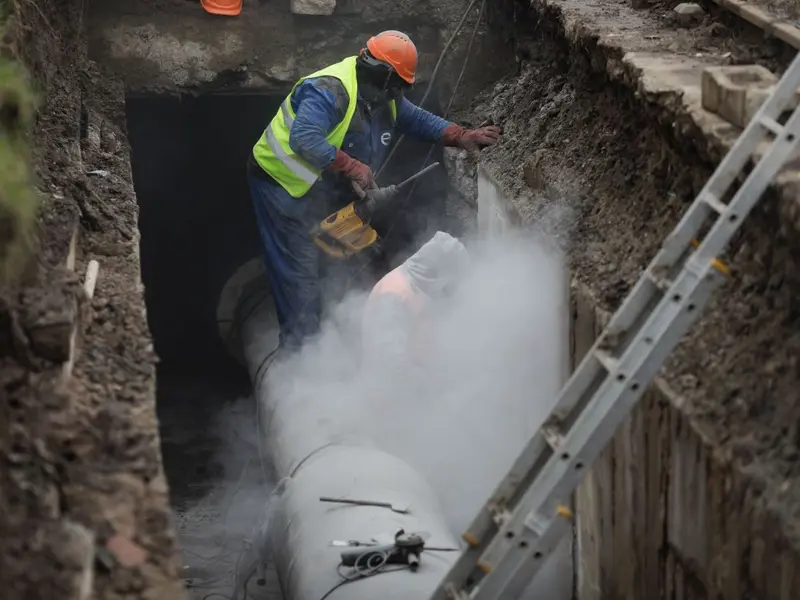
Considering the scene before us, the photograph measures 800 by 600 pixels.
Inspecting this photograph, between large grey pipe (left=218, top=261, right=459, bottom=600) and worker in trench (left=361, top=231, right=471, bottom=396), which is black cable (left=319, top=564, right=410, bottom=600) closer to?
large grey pipe (left=218, top=261, right=459, bottom=600)

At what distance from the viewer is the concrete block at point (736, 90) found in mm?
4453

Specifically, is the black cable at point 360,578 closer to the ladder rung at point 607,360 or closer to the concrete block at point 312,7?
the ladder rung at point 607,360

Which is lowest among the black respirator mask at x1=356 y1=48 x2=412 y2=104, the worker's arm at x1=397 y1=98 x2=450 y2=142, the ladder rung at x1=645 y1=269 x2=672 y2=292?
the worker's arm at x1=397 y1=98 x2=450 y2=142

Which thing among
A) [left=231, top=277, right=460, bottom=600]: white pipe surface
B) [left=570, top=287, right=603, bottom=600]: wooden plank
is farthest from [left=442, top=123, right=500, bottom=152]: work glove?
[left=570, top=287, right=603, bottom=600]: wooden plank

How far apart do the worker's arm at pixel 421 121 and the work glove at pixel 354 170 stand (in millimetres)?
726

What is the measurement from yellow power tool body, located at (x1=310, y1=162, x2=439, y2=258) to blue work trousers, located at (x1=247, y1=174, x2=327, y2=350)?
0.30 meters

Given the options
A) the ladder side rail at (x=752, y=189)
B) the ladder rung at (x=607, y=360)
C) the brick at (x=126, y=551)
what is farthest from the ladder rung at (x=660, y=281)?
the brick at (x=126, y=551)

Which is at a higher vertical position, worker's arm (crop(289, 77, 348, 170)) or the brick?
the brick

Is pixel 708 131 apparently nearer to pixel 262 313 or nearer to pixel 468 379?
pixel 468 379

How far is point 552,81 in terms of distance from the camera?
7.92m

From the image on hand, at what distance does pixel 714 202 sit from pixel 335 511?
9.55 feet

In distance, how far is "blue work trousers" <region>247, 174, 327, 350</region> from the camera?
28.5ft

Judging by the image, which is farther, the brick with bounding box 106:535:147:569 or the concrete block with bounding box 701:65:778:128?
the concrete block with bounding box 701:65:778:128

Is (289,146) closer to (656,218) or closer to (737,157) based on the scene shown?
(656,218)
